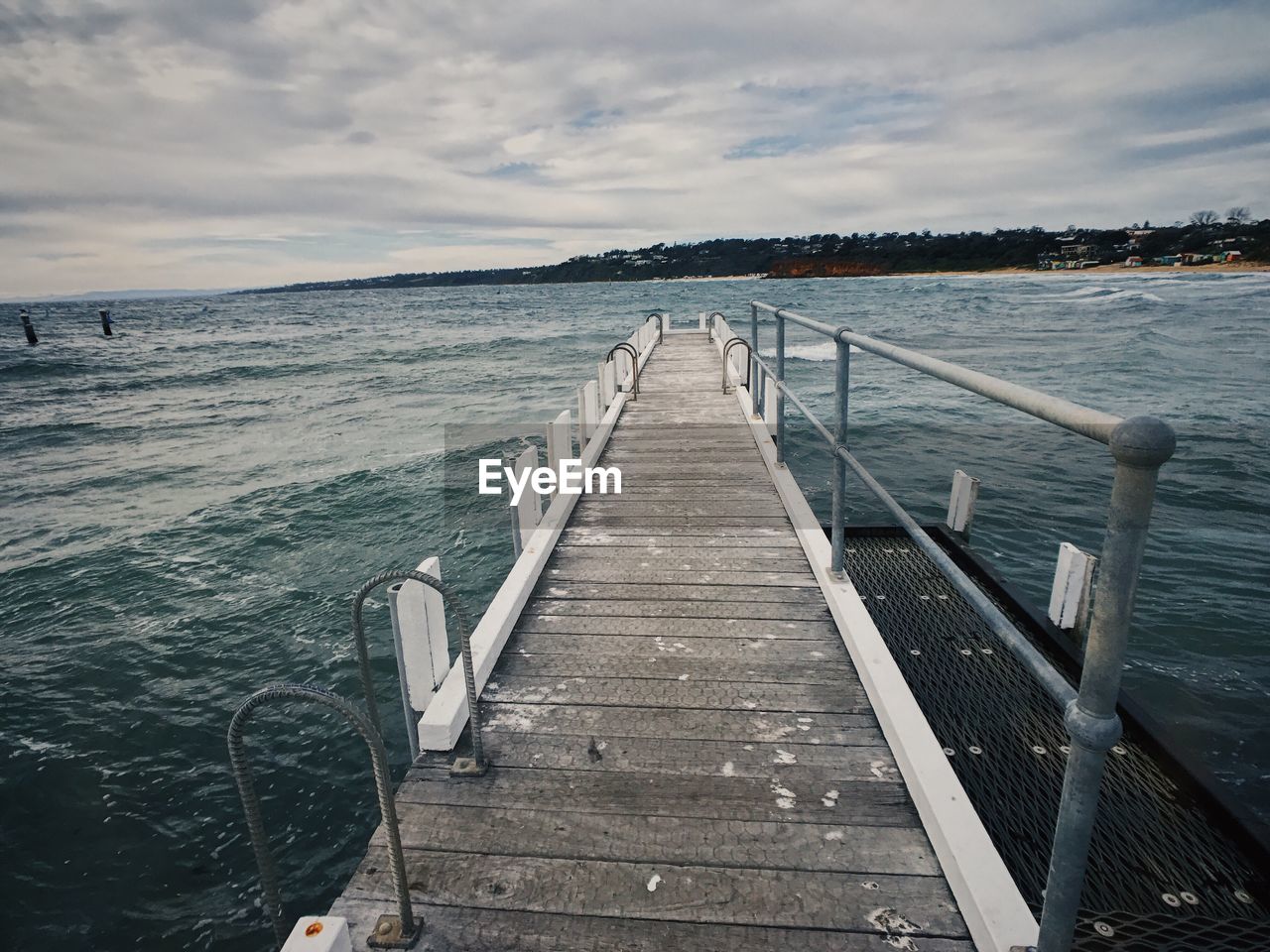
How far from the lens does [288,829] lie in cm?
446

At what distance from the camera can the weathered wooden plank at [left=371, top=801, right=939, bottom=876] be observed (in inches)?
83.4

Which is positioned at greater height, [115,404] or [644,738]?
[644,738]

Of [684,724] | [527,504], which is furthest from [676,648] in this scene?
[527,504]

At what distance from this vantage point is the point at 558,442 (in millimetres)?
5930

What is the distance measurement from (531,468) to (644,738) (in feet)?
7.90

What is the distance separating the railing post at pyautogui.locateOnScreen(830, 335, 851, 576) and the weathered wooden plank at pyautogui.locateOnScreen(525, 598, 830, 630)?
0.33m

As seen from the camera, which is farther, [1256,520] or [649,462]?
[1256,520]

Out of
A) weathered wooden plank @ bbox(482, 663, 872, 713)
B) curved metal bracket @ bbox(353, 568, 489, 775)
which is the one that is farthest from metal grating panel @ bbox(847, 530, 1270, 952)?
curved metal bracket @ bbox(353, 568, 489, 775)

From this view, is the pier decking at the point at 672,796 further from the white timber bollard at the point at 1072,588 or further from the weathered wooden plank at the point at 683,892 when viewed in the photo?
the white timber bollard at the point at 1072,588

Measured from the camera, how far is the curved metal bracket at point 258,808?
1533mm

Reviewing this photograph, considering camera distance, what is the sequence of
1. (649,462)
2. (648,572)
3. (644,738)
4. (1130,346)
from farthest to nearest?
1. (1130,346)
2. (649,462)
3. (648,572)
4. (644,738)

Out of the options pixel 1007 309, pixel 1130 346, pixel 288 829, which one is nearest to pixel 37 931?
pixel 288 829

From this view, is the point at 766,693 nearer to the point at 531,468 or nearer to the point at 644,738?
the point at 644,738

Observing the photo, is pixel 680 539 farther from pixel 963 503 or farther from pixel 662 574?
pixel 963 503
